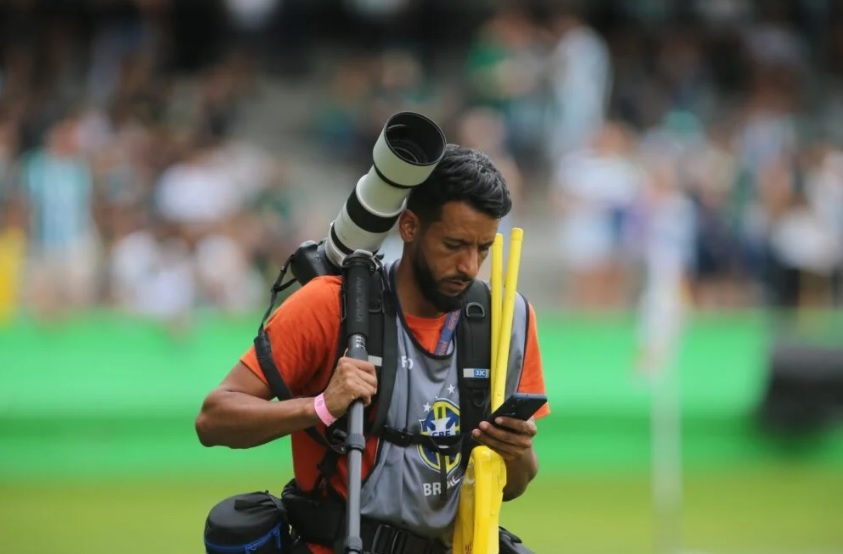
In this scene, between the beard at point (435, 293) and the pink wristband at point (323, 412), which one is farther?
the beard at point (435, 293)

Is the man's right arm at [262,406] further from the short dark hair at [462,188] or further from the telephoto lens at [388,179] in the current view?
the short dark hair at [462,188]

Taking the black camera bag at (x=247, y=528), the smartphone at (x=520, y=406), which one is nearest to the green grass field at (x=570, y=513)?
the black camera bag at (x=247, y=528)

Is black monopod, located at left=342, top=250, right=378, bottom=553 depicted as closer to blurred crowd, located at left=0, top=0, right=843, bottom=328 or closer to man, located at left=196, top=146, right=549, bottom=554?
man, located at left=196, top=146, right=549, bottom=554

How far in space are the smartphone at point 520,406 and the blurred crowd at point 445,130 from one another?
23.9 feet

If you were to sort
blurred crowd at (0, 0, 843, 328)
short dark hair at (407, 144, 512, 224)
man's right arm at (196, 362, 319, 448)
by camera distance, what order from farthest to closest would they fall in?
blurred crowd at (0, 0, 843, 328) → short dark hair at (407, 144, 512, 224) → man's right arm at (196, 362, 319, 448)

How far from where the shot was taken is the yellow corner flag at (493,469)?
5.17m

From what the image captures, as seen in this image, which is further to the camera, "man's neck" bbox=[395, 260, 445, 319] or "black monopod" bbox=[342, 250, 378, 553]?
"man's neck" bbox=[395, 260, 445, 319]

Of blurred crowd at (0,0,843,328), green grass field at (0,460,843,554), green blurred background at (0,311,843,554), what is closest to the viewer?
green grass field at (0,460,843,554)

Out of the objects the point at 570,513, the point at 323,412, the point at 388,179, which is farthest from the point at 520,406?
the point at 570,513

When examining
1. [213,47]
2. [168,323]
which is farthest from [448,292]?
[213,47]

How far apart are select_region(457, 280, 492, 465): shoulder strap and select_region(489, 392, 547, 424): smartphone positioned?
0.92ft

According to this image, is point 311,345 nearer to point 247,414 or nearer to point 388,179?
point 247,414

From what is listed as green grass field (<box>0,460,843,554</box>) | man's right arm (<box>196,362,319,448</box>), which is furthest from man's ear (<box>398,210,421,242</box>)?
green grass field (<box>0,460,843,554</box>)

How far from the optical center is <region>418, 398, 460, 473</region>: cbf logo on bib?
5305mm
